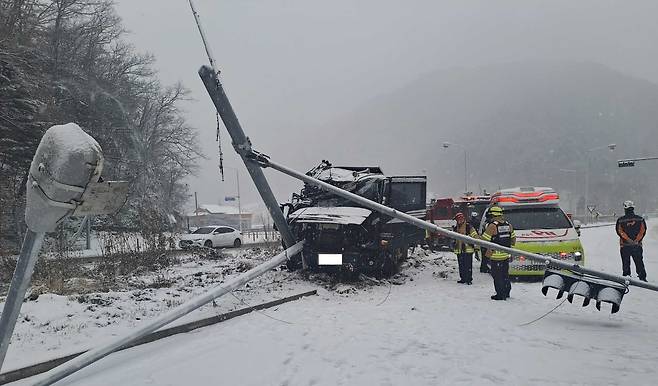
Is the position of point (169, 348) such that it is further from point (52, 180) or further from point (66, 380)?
point (52, 180)

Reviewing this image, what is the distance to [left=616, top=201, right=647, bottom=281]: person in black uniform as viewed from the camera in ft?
31.0

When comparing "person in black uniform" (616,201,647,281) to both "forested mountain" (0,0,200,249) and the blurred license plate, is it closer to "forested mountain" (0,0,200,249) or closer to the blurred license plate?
the blurred license plate

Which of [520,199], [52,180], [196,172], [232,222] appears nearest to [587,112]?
[232,222]

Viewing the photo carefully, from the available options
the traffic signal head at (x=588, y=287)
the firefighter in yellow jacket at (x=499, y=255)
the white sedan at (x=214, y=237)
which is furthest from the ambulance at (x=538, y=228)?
the white sedan at (x=214, y=237)

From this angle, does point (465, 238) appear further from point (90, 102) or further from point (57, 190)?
point (90, 102)

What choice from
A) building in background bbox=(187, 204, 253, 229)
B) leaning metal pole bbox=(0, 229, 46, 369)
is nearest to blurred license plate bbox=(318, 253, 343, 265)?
leaning metal pole bbox=(0, 229, 46, 369)

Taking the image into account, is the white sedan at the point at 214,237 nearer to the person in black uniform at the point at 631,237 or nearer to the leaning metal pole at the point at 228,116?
the leaning metal pole at the point at 228,116

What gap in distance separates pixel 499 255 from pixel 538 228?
9.18ft

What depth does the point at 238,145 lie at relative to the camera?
771 cm

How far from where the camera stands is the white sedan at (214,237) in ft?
79.1

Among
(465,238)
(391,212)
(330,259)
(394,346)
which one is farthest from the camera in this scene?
(330,259)

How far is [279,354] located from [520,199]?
26.9 feet

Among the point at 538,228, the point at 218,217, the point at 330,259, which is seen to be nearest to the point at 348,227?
the point at 330,259

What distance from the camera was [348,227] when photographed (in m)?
9.61
